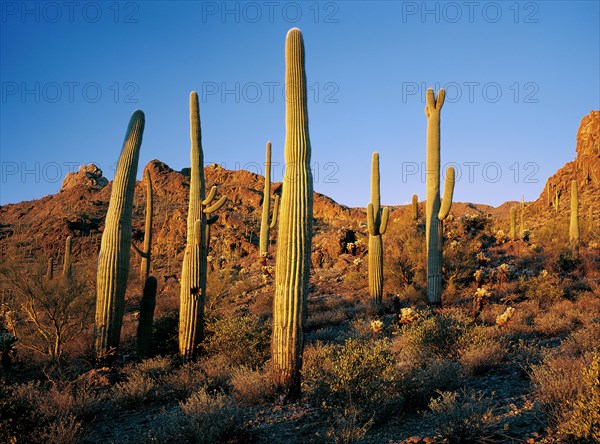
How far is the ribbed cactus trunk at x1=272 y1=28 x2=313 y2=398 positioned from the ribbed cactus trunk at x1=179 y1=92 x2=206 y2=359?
3.60 meters

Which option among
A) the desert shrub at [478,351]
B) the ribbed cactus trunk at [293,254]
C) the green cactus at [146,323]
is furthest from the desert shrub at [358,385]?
the green cactus at [146,323]

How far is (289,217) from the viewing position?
23.4 feet

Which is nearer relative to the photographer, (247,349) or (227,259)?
(247,349)

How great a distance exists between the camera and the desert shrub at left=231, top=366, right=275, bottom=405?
22.1 feet

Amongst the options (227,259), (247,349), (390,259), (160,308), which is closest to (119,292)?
(247,349)

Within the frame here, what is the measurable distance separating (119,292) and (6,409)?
15.0ft

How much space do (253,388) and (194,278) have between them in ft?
13.1

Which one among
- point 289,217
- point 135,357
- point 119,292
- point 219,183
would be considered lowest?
point 135,357

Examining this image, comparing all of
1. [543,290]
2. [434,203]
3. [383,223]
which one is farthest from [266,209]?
[543,290]

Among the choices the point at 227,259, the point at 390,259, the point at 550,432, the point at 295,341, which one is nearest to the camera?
the point at 550,432

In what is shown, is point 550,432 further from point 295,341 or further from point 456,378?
point 295,341

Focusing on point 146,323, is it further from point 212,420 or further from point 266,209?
point 266,209

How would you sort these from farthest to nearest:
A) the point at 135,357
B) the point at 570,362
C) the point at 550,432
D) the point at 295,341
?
the point at 135,357
the point at 295,341
the point at 570,362
the point at 550,432

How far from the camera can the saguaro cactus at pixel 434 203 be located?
549 inches
